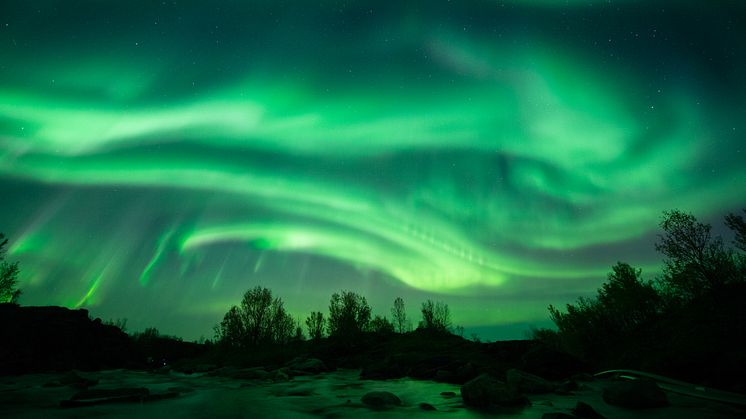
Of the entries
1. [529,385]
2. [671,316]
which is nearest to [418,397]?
[529,385]

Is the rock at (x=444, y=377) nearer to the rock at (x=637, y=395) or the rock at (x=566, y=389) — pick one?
the rock at (x=566, y=389)

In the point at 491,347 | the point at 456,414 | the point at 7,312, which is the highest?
the point at 7,312

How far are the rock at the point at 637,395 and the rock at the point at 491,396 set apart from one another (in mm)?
2618

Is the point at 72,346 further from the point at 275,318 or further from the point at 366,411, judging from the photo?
the point at 366,411

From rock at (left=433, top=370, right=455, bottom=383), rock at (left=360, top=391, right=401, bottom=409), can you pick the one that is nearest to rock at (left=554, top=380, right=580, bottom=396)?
rock at (left=433, top=370, right=455, bottom=383)

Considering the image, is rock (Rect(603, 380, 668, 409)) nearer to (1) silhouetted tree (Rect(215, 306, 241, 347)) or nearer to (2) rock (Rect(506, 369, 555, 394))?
(2) rock (Rect(506, 369, 555, 394))

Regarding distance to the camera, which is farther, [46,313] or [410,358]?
[46,313]

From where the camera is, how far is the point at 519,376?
13.8 metres

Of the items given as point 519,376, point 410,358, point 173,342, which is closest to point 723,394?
point 519,376

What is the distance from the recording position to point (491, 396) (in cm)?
990

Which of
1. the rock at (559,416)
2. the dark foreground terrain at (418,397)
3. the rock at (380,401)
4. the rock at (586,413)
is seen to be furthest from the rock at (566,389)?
the rock at (380,401)

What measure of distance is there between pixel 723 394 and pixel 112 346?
7791cm

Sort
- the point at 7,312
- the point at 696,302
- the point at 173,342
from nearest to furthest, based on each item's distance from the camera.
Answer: the point at 696,302
the point at 7,312
the point at 173,342

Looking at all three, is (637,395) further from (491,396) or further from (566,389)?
(566,389)
